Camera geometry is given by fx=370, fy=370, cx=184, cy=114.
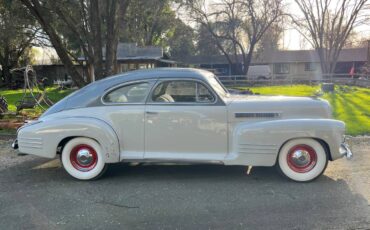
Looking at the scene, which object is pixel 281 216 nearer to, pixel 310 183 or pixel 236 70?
pixel 310 183

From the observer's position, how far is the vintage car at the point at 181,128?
5.44m

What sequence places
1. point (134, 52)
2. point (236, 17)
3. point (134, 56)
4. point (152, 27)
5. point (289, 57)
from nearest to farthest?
1. point (134, 56)
2. point (134, 52)
3. point (236, 17)
4. point (152, 27)
5. point (289, 57)

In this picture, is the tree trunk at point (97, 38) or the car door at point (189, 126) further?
the tree trunk at point (97, 38)

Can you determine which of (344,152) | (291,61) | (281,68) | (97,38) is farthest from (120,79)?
(281,68)

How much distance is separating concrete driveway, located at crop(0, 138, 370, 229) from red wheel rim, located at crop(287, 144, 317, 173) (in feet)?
0.82

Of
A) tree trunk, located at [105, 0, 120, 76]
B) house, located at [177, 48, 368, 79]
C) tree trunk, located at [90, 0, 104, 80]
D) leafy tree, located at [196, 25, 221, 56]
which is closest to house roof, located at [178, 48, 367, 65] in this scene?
house, located at [177, 48, 368, 79]

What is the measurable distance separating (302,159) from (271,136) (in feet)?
2.01

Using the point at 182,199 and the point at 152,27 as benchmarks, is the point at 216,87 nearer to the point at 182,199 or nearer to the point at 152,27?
the point at 182,199

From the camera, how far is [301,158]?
18.0 ft

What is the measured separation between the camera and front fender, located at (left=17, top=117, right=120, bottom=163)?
562 cm

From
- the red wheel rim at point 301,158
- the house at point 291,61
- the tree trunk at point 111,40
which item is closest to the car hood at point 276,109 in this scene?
the red wheel rim at point 301,158

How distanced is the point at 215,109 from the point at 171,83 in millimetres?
820

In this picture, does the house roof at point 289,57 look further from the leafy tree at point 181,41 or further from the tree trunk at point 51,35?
the tree trunk at point 51,35

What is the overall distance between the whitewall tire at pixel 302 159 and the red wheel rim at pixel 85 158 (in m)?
2.85
